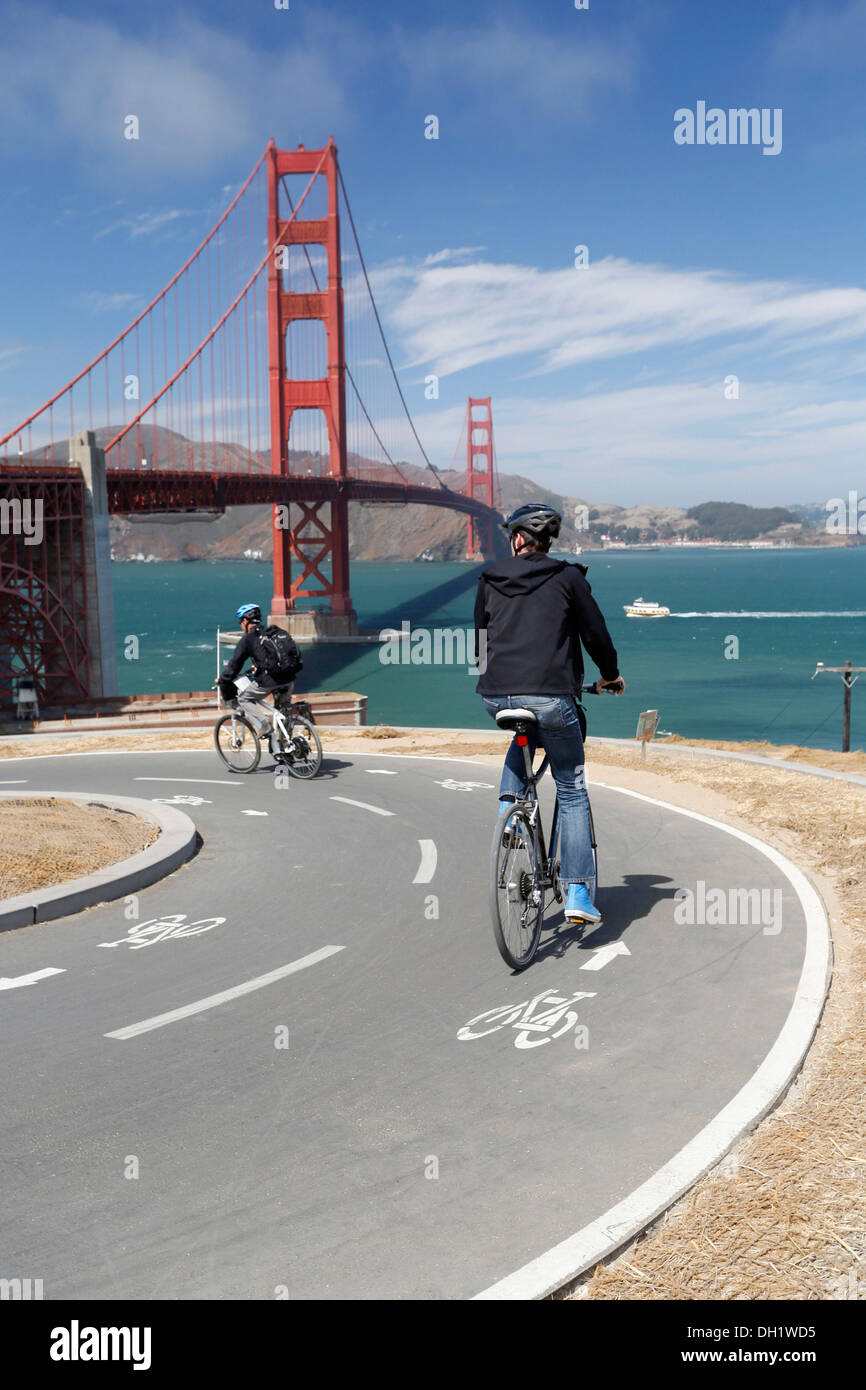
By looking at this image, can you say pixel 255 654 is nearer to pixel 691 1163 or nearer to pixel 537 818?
pixel 537 818

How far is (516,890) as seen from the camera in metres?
5.59

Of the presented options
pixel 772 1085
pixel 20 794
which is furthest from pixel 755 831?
pixel 20 794

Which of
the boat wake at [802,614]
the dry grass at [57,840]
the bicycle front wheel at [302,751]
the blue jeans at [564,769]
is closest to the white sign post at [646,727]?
the bicycle front wheel at [302,751]

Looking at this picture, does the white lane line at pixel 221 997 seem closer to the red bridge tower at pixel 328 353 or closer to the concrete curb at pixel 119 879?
the concrete curb at pixel 119 879

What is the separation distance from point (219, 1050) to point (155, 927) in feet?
6.88

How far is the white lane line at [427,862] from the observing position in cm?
787

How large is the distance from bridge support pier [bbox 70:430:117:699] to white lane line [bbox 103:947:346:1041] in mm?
37508

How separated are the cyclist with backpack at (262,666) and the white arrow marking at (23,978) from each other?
6.57 metres

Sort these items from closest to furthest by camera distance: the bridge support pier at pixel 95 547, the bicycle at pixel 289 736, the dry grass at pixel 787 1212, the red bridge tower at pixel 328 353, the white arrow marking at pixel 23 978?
the dry grass at pixel 787 1212 → the white arrow marking at pixel 23 978 → the bicycle at pixel 289 736 → the bridge support pier at pixel 95 547 → the red bridge tower at pixel 328 353

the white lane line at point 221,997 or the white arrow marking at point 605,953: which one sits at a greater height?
the white lane line at point 221,997

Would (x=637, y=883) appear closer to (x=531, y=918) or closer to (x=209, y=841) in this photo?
(x=531, y=918)

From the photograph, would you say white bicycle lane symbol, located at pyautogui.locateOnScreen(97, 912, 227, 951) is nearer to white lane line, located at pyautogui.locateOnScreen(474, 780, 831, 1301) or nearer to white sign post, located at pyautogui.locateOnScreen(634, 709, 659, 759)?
white lane line, located at pyautogui.locateOnScreen(474, 780, 831, 1301)

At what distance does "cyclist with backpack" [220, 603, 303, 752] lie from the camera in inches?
487

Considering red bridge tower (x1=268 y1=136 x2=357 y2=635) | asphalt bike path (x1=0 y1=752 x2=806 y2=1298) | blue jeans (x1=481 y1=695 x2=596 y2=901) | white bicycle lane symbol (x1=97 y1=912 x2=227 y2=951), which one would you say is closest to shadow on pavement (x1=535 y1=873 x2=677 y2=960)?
asphalt bike path (x1=0 y1=752 x2=806 y2=1298)
